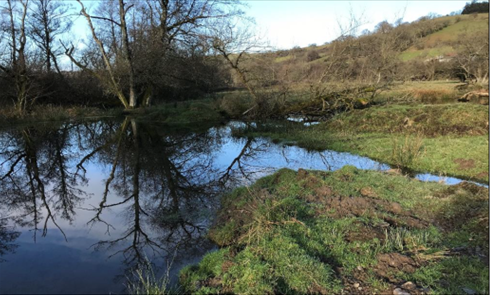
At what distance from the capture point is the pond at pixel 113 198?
5.16 m

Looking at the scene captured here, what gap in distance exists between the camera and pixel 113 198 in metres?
8.32

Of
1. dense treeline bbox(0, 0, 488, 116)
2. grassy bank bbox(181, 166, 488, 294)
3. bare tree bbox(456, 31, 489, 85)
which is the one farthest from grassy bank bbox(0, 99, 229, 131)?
bare tree bbox(456, 31, 489, 85)

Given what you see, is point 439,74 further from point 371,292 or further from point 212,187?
point 371,292

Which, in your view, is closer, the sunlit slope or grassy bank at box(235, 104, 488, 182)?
grassy bank at box(235, 104, 488, 182)

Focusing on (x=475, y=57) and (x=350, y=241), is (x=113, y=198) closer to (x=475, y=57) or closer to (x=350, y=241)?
(x=350, y=241)

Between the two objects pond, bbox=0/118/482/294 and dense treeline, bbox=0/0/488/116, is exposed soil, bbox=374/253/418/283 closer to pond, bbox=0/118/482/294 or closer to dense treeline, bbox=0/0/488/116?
pond, bbox=0/118/482/294

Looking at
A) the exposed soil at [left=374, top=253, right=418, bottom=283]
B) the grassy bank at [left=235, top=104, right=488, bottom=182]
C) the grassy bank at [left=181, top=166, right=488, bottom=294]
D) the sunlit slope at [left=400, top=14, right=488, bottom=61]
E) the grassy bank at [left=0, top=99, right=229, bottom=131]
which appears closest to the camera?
the grassy bank at [left=181, top=166, right=488, bottom=294]

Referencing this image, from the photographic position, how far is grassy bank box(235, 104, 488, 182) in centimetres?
936

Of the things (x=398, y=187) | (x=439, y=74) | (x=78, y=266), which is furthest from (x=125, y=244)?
(x=439, y=74)

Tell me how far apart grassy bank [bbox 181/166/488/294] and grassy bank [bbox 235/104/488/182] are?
2.73 m

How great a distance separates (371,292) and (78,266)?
14.9ft

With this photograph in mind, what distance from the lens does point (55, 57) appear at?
3055 cm

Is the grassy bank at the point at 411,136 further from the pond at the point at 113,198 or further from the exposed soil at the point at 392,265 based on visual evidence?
the exposed soil at the point at 392,265

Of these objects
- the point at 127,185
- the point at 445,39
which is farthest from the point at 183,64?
the point at 445,39
